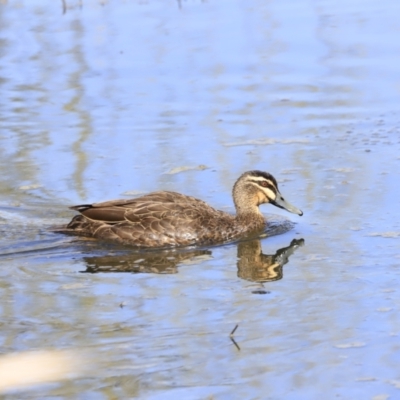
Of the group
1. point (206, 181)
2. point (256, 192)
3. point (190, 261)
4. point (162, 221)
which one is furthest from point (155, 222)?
point (206, 181)

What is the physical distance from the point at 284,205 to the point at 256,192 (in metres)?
0.34

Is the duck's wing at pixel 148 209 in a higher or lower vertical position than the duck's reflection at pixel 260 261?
higher

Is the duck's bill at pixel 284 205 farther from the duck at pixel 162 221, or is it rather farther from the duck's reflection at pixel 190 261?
the duck's reflection at pixel 190 261

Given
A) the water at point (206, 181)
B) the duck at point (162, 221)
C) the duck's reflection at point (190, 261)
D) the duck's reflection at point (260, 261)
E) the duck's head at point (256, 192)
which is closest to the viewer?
the water at point (206, 181)

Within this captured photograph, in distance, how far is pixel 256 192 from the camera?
10820mm

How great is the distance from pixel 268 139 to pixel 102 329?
18.6 ft

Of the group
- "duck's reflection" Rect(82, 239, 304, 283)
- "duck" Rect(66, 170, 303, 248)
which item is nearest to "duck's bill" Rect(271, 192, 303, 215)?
"duck" Rect(66, 170, 303, 248)

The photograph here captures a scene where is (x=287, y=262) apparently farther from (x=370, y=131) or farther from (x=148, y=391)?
(x=370, y=131)

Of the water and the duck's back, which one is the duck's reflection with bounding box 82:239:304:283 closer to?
the water

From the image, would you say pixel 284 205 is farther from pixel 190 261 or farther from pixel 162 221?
pixel 190 261

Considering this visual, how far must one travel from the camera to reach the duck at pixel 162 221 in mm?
10336

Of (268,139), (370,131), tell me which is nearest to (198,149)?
(268,139)

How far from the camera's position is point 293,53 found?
54.5ft

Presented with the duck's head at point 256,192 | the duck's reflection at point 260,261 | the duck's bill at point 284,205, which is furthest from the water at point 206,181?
the duck's head at point 256,192
